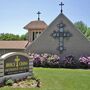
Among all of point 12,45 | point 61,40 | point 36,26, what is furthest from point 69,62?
point 12,45

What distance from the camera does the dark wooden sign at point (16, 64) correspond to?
1459 centimetres

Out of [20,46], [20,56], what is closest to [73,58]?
[20,46]

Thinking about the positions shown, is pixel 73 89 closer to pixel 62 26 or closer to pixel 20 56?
pixel 20 56

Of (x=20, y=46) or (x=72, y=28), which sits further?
(x=20, y=46)

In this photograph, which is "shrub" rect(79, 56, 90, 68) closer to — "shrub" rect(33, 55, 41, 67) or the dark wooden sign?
"shrub" rect(33, 55, 41, 67)

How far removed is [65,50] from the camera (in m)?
29.6

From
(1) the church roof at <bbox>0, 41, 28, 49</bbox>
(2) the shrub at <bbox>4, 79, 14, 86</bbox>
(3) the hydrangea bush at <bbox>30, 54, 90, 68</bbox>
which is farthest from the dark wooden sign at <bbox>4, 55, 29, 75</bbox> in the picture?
(1) the church roof at <bbox>0, 41, 28, 49</bbox>

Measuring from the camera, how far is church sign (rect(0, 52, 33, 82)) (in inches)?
564

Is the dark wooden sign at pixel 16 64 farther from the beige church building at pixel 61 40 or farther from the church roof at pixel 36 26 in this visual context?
the church roof at pixel 36 26

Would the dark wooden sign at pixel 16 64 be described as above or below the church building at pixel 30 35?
below

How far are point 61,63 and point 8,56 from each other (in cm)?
1427

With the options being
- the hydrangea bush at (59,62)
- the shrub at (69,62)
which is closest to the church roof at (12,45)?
the hydrangea bush at (59,62)

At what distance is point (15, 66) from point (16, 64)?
0.13 m

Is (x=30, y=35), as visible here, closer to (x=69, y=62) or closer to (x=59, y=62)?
(x=59, y=62)
